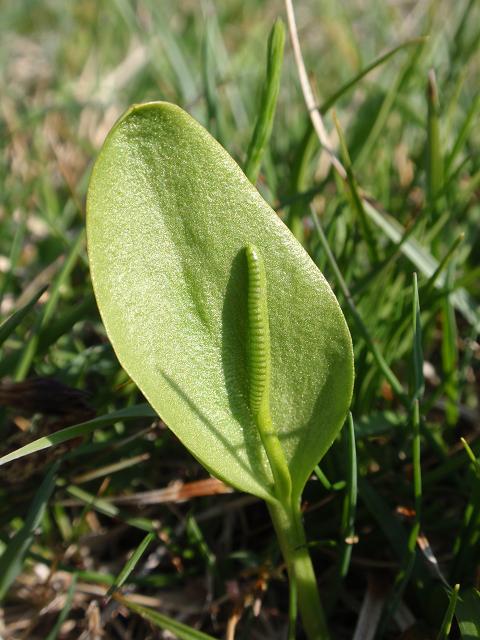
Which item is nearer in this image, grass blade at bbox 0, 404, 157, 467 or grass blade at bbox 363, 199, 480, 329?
grass blade at bbox 0, 404, 157, 467

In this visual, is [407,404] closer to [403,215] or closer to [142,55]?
[403,215]

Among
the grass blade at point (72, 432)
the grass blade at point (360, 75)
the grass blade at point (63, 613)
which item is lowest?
the grass blade at point (63, 613)

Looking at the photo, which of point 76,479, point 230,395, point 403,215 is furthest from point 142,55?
point 230,395

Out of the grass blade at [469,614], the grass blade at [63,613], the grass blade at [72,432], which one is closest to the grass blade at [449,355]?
the grass blade at [469,614]

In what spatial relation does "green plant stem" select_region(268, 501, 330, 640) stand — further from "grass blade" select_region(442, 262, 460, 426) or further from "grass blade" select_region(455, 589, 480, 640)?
"grass blade" select_region(442, 262, 460, 426)

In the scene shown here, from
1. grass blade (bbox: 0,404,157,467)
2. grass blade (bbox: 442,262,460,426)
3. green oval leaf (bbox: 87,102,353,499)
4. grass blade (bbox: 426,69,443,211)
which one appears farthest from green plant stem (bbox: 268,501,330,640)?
grass blade (bbox: 426,69,443,211)

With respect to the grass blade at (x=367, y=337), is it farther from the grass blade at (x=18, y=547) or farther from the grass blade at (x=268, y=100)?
the grass blade at (x=18, y=547)

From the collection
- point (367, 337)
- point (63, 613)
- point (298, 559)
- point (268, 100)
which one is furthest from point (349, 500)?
point (268, 100)
